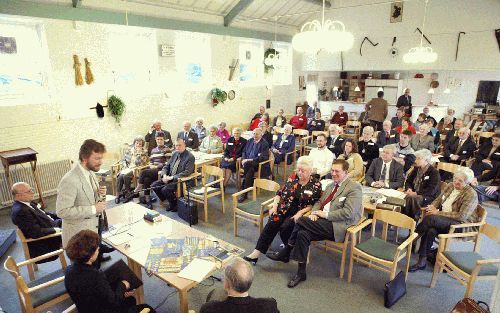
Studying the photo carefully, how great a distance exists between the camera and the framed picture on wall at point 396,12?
9258 millimetres

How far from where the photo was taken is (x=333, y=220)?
349cm

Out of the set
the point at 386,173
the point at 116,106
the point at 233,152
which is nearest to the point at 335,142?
the point at 386,173

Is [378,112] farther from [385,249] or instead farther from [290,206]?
[385,249]

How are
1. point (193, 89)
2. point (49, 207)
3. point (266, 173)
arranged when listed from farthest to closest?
point (193, 89), point (266, 173), point (49, 207)

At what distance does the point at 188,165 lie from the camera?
17.2 feet

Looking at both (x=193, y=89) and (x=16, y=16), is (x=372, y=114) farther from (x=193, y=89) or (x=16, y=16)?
(x=16, y=16)

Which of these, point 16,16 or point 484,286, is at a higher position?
point 16,16

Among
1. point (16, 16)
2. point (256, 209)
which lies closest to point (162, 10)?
point (16, 16)

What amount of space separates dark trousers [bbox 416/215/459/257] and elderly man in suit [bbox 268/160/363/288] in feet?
2.73

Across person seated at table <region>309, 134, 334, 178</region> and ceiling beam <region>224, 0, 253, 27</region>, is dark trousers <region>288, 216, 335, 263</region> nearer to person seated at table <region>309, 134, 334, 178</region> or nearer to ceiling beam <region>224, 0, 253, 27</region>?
person seated at table <region>309, 134, 334, 178</region>

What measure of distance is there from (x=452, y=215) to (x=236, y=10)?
7.11 m

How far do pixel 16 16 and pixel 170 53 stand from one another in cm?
302

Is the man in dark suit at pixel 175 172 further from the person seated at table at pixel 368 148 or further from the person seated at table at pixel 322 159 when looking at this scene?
the person seated at table at pixel 368 148

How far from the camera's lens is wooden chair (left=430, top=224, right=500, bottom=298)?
9.36 ft
